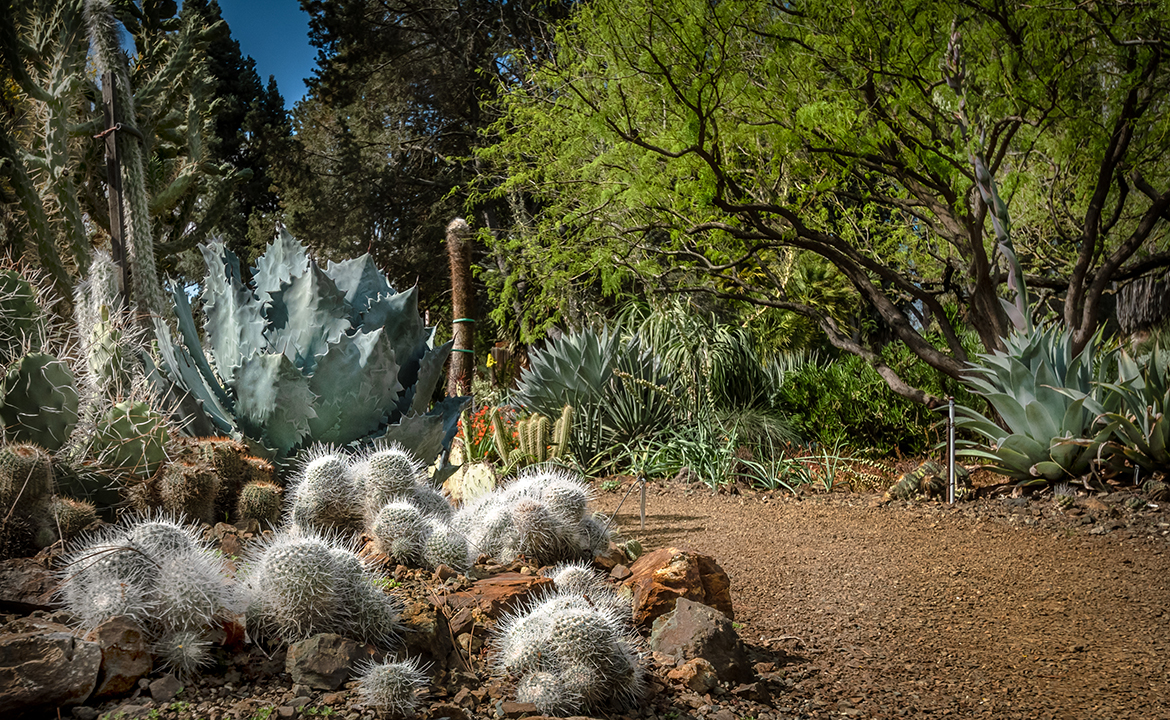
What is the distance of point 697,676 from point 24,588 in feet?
6.22

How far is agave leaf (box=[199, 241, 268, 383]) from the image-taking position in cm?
334

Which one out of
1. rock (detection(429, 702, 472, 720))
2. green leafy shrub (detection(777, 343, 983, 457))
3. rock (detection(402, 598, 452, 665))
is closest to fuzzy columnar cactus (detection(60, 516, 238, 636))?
rock (detection(402, 598, 452, 665))

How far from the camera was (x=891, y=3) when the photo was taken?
673 centimetres

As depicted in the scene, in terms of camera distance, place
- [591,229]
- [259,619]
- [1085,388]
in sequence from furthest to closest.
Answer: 1. [591,229]
2. [1085,388]
3. [259,619]

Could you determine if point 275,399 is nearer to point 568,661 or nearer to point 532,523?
point 532,523

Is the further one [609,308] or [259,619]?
[609,308]

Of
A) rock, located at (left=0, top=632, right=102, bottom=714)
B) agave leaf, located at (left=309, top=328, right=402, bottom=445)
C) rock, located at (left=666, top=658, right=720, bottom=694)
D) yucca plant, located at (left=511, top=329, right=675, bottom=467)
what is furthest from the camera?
yucca plant, located at (left=511, top=329, right=675, bottom=467)

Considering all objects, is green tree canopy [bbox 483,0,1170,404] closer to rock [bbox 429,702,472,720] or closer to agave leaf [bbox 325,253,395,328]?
agave leaf [bbox 325,253,395,328]

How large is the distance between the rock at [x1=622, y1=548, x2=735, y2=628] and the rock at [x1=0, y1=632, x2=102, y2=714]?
1812 millimetres

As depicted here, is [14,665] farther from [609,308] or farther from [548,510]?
[609,308]

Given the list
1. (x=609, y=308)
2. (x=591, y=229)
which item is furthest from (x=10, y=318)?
(x=609, y=308)

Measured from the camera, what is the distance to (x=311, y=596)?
203cm

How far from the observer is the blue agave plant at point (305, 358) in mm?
3090

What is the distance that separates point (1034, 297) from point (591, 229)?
7.25 metres
